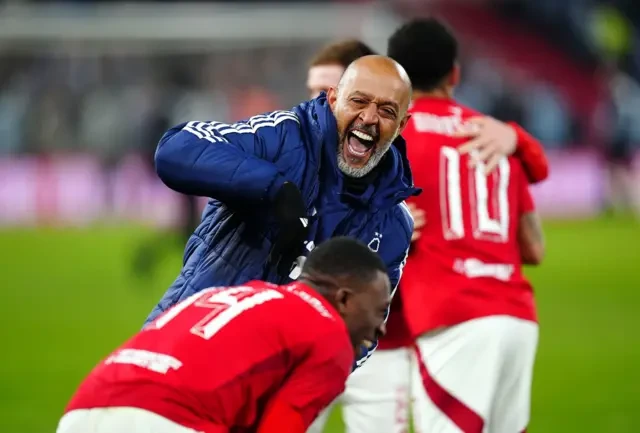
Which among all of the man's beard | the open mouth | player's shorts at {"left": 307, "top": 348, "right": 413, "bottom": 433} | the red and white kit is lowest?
player's shorts at {"left": 307, "top": 348, "right": 413, "bottom": 433}

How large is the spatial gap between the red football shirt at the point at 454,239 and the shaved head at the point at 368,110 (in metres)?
0.78

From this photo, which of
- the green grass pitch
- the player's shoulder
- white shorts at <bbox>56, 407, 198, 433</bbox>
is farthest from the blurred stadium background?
white shorts at <bbox>56, 407, 198, 433</bbox>

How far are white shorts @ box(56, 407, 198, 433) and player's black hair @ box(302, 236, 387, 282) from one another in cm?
66

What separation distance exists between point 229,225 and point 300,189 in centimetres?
31

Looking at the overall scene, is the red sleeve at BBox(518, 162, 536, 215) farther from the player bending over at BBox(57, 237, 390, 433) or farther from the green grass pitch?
the green grass pitch

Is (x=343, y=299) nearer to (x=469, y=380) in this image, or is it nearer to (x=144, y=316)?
(x=469, y=380)

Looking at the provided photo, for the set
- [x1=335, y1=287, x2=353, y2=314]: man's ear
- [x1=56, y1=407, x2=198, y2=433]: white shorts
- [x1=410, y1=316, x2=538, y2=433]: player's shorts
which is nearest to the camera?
[x1=56, y1=407, x2=198, y2=433]: white shorts

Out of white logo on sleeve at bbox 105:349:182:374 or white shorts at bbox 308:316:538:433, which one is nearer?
white logo on sleeve at bbox 105:349:182:374

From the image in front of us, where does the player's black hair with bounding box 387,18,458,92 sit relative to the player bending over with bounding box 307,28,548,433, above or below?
above

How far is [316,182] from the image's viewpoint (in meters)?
4.96

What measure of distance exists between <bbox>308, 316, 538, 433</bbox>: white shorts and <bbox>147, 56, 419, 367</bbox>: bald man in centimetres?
74

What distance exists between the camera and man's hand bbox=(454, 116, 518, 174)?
5.84 meters

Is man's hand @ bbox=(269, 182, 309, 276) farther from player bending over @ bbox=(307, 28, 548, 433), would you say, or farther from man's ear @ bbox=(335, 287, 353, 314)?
player bending over @ bbox=(307, 28, 548, 433)

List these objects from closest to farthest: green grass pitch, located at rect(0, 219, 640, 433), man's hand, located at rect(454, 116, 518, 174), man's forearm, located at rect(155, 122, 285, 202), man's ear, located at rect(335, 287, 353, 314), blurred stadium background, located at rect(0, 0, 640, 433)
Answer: man's ear, located at rect(335, 287, 353, 314)
man's forearm, located at rect(155, 122, 285, 202)
man's hand, located at rect(454, 116, 518, 174)
green grass pitch, located at rect(0, 219, 640, 433)
blurred stadium background, located at rect(0, 0, 640, 433)
